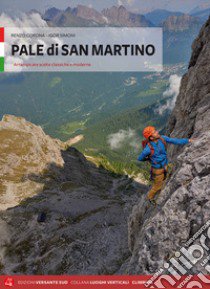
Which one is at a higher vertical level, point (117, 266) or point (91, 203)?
point (117, 266)

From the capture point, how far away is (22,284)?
85.4 feet

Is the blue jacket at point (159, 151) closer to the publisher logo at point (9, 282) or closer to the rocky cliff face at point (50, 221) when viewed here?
the publisher logo at point (9, 282)

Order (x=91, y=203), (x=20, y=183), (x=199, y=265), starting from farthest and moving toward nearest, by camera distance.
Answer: (x=20, y=183) < (x=91, y=203) < (x=199, y=265)

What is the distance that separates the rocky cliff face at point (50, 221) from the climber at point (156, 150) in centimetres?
2240

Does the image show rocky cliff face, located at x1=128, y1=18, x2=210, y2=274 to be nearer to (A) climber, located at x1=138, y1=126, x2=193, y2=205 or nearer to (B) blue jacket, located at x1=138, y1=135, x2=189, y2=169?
(A) climber, located at x1=138, y1=126, x2=193, y2=205

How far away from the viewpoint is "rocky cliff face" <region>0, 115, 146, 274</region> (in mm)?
Answer: 58838

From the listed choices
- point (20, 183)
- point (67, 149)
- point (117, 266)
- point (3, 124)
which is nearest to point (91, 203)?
point (20, 183)

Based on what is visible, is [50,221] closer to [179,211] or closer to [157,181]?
[157,181]

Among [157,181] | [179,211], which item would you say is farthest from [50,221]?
[179,211]

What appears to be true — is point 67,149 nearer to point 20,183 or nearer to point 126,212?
point 20,183

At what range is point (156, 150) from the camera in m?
27.3

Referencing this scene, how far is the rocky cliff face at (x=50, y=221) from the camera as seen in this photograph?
5884 centimetres

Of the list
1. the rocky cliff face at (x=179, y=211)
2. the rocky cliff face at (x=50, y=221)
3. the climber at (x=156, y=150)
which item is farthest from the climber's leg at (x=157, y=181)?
the rocky cliff face at (x=50, y=221)

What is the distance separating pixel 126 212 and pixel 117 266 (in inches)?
1194
